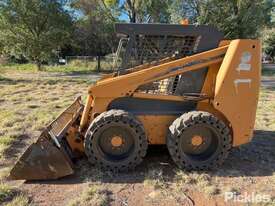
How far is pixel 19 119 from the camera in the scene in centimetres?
754

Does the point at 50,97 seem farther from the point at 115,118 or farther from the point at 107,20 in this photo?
the point at 107,20

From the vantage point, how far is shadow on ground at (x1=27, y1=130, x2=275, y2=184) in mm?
→ 4383

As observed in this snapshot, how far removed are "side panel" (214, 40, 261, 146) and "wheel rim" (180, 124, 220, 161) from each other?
0.89ft

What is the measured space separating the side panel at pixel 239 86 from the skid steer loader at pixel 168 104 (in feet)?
0.04

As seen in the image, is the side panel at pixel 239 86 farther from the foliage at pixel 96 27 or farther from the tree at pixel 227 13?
the foliage at pixel 96 27

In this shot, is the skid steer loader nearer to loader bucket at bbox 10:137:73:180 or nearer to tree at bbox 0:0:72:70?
loader bucket at bbox 10:137:73:180

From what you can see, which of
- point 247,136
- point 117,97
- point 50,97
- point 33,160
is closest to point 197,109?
point 247,136

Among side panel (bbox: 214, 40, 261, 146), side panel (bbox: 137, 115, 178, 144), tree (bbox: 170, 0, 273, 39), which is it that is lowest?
side panel (bbox: 137, 115, 178, 144)

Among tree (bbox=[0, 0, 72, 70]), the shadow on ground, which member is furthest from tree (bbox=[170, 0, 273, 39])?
the shadow on ground

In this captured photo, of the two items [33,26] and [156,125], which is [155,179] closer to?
[156,125]

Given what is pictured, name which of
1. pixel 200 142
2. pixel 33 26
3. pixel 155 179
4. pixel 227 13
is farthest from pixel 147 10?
pixel 155 179

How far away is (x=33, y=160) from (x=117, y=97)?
1.24 metres

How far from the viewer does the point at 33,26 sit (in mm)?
21406

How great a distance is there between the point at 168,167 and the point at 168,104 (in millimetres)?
804
